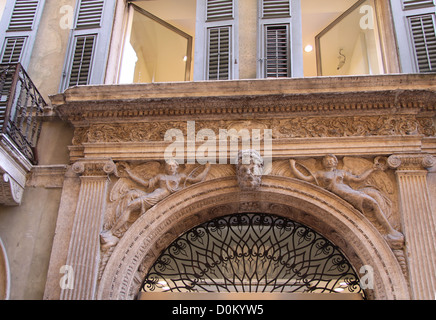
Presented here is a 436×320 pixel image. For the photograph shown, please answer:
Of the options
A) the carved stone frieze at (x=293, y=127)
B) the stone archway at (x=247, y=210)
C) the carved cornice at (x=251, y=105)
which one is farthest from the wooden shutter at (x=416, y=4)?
the stone archway at (x=247, y=210)

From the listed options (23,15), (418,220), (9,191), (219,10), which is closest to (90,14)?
(23,15)

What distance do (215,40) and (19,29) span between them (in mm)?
2854

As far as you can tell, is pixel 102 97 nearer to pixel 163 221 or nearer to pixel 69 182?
pixel 69 182

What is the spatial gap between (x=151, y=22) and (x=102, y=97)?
7.39 feet

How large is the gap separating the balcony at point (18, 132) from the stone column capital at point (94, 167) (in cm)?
63

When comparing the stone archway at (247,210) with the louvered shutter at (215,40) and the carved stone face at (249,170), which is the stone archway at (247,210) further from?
the louvered shutter at (215,40)

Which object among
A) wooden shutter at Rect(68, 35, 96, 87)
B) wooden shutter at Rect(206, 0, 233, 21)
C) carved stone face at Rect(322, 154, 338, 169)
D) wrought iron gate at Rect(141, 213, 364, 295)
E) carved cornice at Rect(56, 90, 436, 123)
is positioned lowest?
wrought iron gate at Rect(141, 213, 364, 295)

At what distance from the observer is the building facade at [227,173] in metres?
5.38

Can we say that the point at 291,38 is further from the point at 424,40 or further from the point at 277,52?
the point at 424,40

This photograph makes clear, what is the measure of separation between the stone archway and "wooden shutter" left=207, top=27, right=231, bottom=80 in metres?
1.68

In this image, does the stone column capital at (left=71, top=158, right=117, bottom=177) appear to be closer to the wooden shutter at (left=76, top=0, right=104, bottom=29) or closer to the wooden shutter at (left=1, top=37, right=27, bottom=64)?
the wooden shutter at (left=1, top=37, right=27, bottom=64)

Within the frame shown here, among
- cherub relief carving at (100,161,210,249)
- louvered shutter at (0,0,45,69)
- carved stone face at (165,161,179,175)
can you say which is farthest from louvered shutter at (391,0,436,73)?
louvered shutter at (0,0,45,69)

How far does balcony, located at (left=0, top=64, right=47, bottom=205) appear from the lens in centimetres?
557
